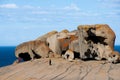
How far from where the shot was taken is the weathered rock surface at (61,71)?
32625mm

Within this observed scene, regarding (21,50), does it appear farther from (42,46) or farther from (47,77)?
(47,77)

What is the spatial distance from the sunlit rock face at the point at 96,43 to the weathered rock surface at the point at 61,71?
1626mm

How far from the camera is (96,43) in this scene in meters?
41.9

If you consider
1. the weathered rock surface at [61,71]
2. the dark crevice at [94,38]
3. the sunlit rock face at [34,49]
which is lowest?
the weathered rock surface at [61,71]

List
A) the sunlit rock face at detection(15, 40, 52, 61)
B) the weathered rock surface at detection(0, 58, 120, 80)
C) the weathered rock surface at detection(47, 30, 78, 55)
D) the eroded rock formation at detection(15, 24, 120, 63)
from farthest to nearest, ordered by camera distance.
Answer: the sunlit rock face at detection(15, 40, 52, 61) → the weathered rock surface at detection(47, 30, 78, 55) → the eroded rock formation at detection(15, 24, 120, 63) → the weathered rock surface at detection(0, 58, 120, 80)

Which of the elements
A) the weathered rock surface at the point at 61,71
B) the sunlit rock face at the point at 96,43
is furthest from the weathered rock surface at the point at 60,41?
the sunlit rock face at the point at 96,43

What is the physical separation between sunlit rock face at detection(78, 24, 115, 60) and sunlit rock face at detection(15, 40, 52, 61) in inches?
184

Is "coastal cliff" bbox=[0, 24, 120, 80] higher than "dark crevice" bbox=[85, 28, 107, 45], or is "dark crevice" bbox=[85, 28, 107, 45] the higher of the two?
"dark crevice" bbox=[85, 28, 107, 45]

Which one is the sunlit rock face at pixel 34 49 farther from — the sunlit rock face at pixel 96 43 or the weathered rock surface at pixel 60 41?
the sunlit rock face at pixel 96 43

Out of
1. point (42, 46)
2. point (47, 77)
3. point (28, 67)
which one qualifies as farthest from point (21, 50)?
point (47, 77)

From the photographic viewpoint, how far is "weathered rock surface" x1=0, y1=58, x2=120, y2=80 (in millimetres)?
32625

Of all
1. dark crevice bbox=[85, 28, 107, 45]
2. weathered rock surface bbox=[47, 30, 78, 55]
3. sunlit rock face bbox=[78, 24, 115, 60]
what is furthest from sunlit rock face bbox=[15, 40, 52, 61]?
dark crevice bbox=[85, 28, 107, 45]

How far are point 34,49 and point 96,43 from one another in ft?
22.9

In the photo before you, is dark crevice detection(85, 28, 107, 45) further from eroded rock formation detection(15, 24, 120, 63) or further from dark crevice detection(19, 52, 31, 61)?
dark crevice detection(19, 52, 31, 61)
